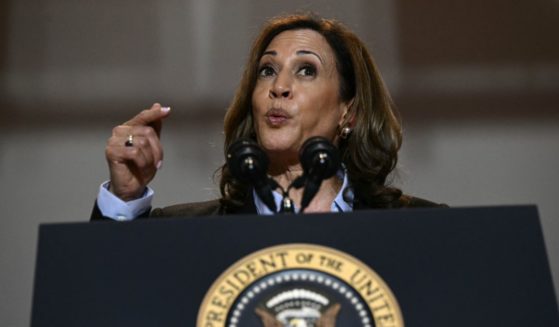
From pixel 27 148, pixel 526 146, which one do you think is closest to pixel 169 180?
pixel 27 148

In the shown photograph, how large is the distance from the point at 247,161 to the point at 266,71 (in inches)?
30.9

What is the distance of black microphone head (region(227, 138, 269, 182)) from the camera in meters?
1.13

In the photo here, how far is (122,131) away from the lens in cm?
146

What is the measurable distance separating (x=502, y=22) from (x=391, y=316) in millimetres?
2027

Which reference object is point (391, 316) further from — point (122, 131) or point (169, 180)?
point (169, 180)

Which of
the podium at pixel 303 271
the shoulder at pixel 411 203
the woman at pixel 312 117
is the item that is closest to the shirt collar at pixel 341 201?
the woman at pixel 312 117

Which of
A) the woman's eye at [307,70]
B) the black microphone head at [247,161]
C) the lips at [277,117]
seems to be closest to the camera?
Result: the black microphone head at [247,161]

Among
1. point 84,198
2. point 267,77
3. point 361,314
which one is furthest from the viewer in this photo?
point 84,198

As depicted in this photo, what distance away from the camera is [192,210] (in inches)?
72.5

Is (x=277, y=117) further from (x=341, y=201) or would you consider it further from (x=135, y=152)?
(x=135, y=152)

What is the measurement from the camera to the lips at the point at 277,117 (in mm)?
1749

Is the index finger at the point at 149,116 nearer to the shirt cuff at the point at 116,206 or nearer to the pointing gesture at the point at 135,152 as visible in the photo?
the pointing gesture at the point at 135,152

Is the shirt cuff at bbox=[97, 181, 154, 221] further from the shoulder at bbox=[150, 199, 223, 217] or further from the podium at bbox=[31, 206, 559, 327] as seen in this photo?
the podium at bbox=[31, 206, 559, 327]

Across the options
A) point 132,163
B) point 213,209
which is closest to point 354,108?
point 213,209
